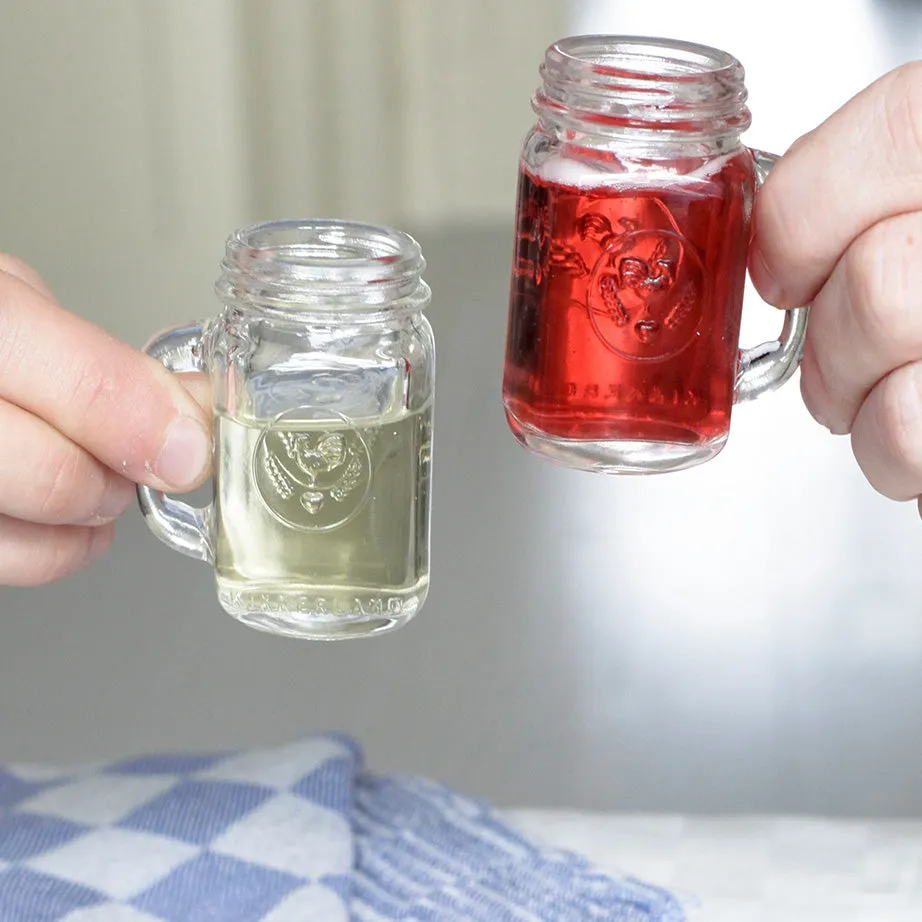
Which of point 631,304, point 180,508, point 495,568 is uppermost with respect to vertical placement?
point 631,304

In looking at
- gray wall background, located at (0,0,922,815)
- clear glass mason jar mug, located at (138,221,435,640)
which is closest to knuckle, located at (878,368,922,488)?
clear glass mason jar mug, located at (138,221,435,640)

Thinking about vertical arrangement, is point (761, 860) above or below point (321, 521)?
below

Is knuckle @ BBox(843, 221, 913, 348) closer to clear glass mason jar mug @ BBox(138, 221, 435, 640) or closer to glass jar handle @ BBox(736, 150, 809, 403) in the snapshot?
glass jar handle @ BBox(736, 150, 809, 403)

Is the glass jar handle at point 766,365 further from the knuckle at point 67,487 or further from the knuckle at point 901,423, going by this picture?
the knuckle at point 67,487

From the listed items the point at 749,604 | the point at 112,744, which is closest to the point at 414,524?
the point at 112,744

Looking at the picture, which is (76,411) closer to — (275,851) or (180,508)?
(180,508)

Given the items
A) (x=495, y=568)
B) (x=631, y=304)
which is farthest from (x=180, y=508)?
(x=495, y=568)

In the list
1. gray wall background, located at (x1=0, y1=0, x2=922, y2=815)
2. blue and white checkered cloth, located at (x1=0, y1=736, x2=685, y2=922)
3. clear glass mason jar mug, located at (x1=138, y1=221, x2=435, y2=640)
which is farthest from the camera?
gray wall background, located at (x1=0, y1=0, x2=922, y2=815)
